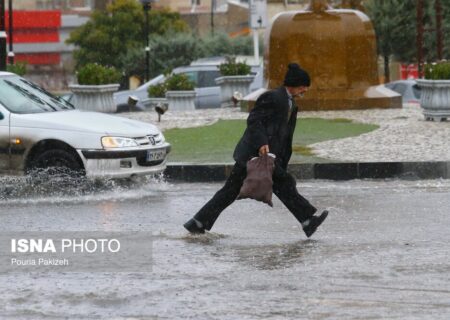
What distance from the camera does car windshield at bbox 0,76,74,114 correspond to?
1566 centimetres

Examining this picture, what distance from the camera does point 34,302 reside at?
28.0ft

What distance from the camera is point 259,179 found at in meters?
11.1

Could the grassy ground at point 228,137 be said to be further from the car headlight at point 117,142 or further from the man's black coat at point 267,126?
the man's black coat at point 267,126

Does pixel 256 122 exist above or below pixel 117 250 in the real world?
above

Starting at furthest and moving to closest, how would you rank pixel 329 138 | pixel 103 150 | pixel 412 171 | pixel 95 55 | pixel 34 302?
pixel 95 55 → pixel 329 138 → pixel 412 171 → pixel 103 150 → pixel 34 302

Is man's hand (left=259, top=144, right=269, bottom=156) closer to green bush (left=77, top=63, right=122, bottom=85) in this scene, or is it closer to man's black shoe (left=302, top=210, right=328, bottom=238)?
man's black shoe (left=302, top=210, right=328, bottom=238)

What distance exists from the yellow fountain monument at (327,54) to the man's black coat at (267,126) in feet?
56.9

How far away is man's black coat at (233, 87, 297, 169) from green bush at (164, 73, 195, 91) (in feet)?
70.7

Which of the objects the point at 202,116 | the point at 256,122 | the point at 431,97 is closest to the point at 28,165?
the point at 256,122

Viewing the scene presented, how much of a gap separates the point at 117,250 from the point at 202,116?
1818 cm

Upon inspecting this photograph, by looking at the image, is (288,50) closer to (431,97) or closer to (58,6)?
(431,97)

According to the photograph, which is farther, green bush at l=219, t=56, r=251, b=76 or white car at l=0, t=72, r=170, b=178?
green bush at l=219, t=56, r=251, b=76

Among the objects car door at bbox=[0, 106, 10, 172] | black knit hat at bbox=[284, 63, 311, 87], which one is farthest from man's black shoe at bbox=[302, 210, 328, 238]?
car door at bbox=[0, 106, 10, 172]

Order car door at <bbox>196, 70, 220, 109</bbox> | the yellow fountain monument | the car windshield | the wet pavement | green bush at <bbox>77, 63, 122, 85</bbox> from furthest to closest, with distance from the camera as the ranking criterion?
car door at <bbox>196, 70, 220, 109</bbox> < green bush at <bbox>77, 63, 122, 85</bbox> < the yellow fountain monument < the car windshield < the wet pavement
